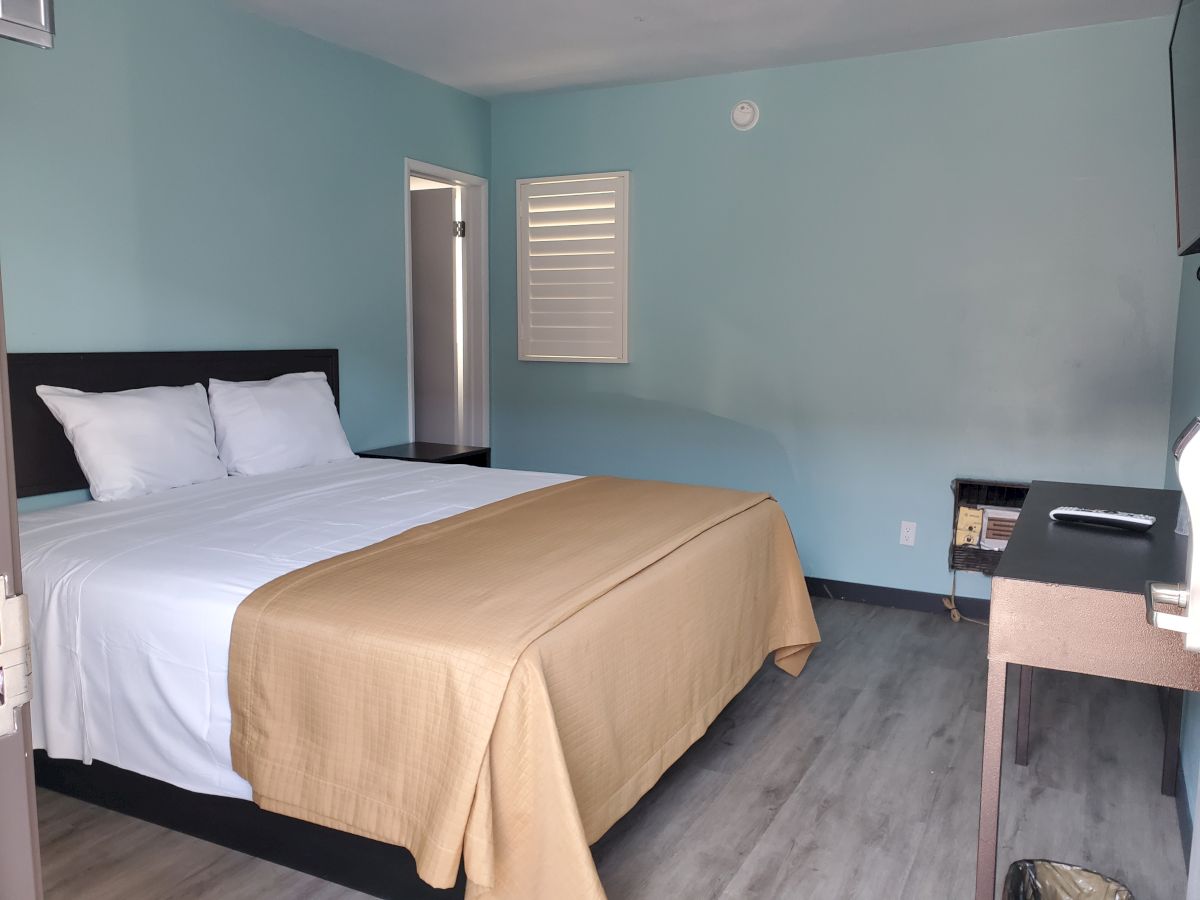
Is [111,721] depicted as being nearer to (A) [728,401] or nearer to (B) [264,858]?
(B) [264,858]

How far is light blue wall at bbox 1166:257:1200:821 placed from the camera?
2170mm

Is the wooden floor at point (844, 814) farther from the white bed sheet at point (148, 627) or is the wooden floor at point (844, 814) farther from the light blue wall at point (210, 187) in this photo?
the light blue wall at point (210, 187)

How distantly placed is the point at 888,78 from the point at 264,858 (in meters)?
3.80

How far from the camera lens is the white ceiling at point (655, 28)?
342 cm

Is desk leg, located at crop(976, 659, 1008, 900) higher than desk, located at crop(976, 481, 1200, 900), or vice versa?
desk, located at crop(976, 481, 1200, 900)

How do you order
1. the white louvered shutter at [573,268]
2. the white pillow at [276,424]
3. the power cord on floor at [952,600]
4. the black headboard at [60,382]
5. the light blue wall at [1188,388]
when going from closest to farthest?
the light blue wall at [1188,388], the black headboard at [60,382], the white pillow at [276,424], the power cord on floor at [952,600], the white louvered shutter at [573,268]

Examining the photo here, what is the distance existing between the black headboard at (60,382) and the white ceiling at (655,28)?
1437 mm

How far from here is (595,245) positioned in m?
4.75

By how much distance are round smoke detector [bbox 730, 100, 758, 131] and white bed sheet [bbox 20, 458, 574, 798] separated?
2.81m

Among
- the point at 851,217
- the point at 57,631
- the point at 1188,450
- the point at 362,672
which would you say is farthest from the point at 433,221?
the point at 1188,450

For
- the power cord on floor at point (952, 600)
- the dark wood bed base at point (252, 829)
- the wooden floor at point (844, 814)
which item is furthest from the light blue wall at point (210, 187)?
the power cord on floor at point (952, 600)

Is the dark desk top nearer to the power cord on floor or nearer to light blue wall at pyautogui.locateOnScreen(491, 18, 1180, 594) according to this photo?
light blue wall at pyautogui.locateOnScreen(491, 18, 1180, 594)

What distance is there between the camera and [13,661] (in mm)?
674

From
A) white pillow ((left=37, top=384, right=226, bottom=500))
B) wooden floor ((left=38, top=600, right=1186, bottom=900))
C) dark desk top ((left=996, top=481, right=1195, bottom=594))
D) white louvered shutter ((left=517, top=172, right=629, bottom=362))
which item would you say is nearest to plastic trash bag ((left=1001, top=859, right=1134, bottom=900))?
wooden floor ((left=38, top=600, right=1186, bottom=900))
